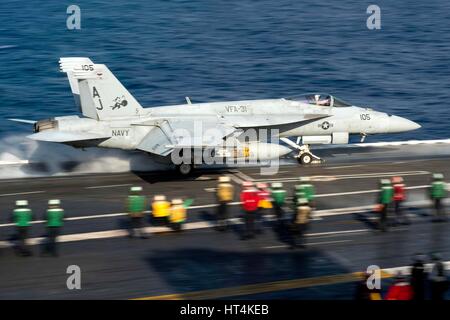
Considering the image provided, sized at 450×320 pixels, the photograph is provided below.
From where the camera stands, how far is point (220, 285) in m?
23.8

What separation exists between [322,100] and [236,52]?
31.5 metres

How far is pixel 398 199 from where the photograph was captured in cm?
2856

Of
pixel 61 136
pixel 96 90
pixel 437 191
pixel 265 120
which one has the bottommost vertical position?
pixel 437 191

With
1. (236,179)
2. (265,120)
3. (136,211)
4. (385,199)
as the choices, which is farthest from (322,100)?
(136,211)

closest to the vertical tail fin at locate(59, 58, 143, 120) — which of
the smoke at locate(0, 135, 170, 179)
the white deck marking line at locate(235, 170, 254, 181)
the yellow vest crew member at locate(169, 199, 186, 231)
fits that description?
the smoke at locate(0, 135, 170, 179)

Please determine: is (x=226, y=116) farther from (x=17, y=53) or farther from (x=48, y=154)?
(x=17, y=53)

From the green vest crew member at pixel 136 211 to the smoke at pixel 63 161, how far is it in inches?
374

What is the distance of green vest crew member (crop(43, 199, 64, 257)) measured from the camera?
81.7ft

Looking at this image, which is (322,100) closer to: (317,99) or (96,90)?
(317,99)

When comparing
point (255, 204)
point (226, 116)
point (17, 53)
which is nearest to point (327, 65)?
point (17, 53)

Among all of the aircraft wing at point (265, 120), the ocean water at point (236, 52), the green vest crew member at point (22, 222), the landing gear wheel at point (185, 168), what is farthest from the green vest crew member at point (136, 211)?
the ocean water at point (236, 52)

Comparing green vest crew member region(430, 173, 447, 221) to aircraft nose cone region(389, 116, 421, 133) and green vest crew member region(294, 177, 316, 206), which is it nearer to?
green vest crew member region(294, 177, 316, 206)

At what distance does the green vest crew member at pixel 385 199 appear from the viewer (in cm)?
2753

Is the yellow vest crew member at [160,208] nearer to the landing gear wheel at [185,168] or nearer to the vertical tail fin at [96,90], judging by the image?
the landing gear wheel at [185,168]
